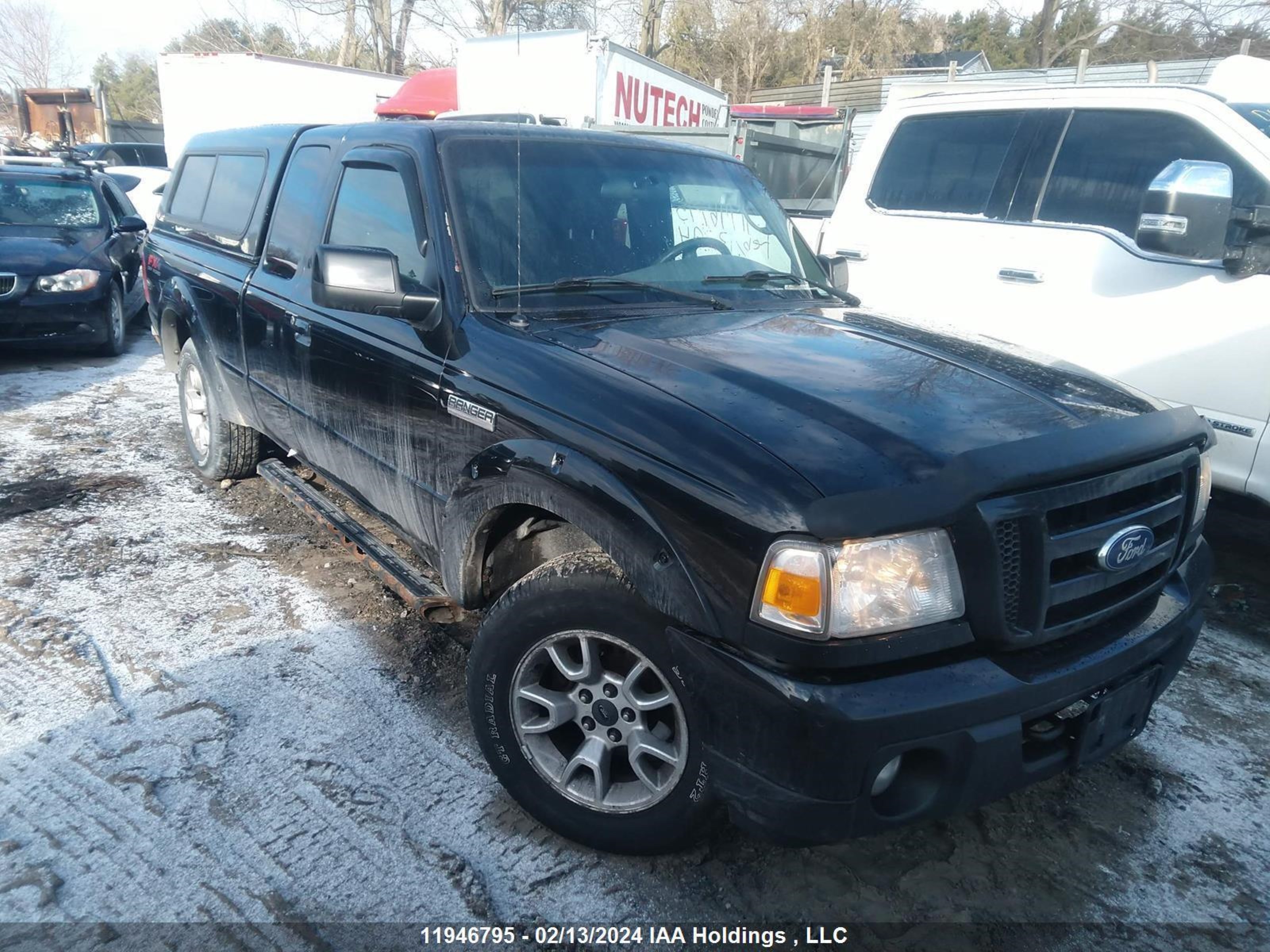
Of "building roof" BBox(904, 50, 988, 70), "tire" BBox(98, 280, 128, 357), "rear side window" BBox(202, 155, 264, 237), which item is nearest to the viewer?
"rear side window" BBox(202, 155, 264, 237)

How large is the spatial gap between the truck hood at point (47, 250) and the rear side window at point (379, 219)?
5.86 meters

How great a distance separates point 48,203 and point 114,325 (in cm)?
143

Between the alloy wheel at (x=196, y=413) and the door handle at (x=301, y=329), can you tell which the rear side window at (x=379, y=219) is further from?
the alloy wheel at (x=196, y=413)

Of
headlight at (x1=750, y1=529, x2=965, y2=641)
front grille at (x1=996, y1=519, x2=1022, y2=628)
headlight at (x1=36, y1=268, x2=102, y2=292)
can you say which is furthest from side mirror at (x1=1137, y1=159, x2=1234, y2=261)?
headlight at (x1=36, y1=268, x2=102, y2=292)

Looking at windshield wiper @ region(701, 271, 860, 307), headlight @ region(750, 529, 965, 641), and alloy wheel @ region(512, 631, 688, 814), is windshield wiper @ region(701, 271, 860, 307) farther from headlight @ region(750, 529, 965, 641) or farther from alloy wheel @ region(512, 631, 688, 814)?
headlight @ region(750, 529, 965, 641)

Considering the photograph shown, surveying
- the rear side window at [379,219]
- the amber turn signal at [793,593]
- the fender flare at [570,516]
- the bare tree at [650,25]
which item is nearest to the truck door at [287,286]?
the rear side window at [379,219]

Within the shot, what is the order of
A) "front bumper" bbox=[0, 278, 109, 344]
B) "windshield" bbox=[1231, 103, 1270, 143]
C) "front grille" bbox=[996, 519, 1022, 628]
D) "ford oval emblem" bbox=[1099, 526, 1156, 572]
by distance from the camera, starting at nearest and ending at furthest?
"front grille" bbox=[996, 519, 1022, 628] → "ford oval emblem" bbox=[1099, 526, 1156, 572] → "windshield" bbox=[1231, 103, 1270, 143] → "front bumper" bbox=[0, 278, 109, 344]

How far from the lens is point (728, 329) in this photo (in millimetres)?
2816

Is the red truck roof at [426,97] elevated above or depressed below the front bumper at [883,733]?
above

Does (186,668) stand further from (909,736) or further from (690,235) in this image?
(909,736)

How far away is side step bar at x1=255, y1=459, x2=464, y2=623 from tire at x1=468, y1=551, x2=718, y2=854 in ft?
1.82

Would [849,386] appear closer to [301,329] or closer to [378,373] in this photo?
[378,373]

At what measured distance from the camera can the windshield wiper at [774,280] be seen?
3318mm

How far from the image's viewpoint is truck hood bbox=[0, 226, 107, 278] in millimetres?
7844
